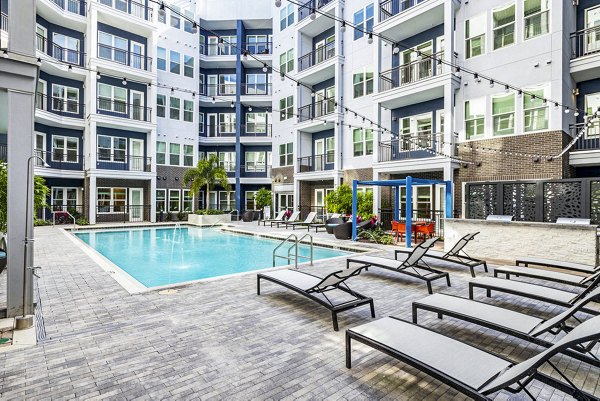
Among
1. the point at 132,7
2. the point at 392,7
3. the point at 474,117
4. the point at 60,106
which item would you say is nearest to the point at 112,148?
the point at 60,106

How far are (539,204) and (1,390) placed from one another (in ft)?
41.2

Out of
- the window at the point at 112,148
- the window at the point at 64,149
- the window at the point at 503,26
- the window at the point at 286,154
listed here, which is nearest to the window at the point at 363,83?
the window at the point at 503,26

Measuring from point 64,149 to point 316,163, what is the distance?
1649 cm

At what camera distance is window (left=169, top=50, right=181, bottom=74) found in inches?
971

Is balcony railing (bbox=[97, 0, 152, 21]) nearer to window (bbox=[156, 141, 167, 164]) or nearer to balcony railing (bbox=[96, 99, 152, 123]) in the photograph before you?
balcony railing (bbox=[96, 99, 152, 123])

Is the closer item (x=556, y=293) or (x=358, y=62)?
(x=556, y=293)

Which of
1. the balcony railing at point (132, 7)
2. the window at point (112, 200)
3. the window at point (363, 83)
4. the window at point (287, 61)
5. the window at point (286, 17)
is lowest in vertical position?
the window at point (112, 200)

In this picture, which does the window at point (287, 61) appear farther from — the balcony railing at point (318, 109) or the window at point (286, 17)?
the balcony railing at point (318, 109)

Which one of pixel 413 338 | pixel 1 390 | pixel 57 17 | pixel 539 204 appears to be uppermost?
pixel 57 17

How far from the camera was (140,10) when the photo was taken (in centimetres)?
2252

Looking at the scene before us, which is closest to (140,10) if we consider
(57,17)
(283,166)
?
(57,17)

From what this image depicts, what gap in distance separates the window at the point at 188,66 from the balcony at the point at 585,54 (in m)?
23.3

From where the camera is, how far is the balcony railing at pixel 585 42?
1181 cm

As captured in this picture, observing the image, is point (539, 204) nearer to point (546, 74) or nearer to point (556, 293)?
point (546, 74)
